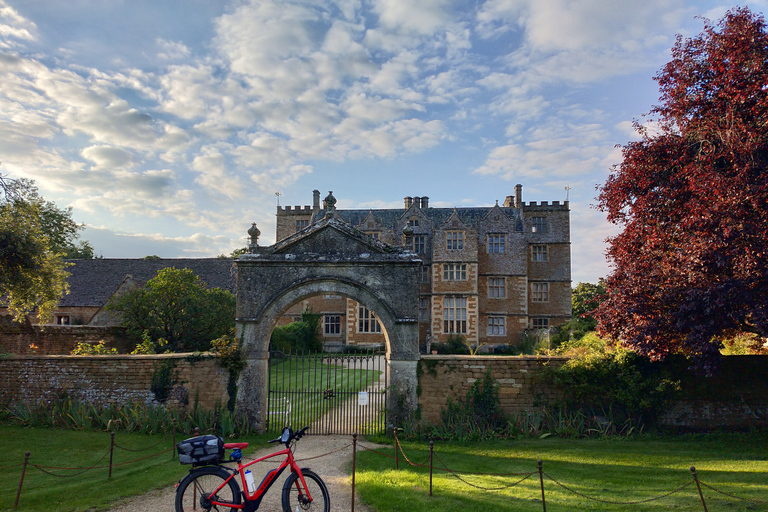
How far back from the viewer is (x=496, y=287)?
34594mm

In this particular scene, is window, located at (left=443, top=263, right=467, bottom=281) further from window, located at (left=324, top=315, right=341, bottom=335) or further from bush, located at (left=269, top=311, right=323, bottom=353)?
bush, located at (left=269, top=311, right=323, bottom=353)

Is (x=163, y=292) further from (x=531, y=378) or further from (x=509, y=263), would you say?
(x=509, y=263)

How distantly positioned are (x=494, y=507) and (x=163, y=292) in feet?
50.5

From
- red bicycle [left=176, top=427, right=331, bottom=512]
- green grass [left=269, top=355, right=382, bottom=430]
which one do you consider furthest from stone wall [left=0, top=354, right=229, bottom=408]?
red bicycle [left=176, top=427, right=331, bottom=512]

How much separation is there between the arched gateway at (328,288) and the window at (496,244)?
24.0 meters

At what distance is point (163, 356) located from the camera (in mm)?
11953

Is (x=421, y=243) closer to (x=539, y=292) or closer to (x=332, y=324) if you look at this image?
(x=332, y=324)

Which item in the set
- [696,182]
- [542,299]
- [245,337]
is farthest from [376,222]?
[696,182]

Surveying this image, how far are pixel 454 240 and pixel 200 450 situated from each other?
1151 inches

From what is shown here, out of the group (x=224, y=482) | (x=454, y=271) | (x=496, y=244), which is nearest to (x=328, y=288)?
(x=224, y=482)

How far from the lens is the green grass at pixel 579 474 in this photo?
711cm

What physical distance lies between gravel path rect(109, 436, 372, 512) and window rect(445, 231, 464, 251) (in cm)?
2338

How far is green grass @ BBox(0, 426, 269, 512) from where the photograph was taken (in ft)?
23.9

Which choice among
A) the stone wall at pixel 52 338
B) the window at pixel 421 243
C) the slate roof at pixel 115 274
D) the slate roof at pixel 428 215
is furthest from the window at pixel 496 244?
the stone wall at pixel 52 338
